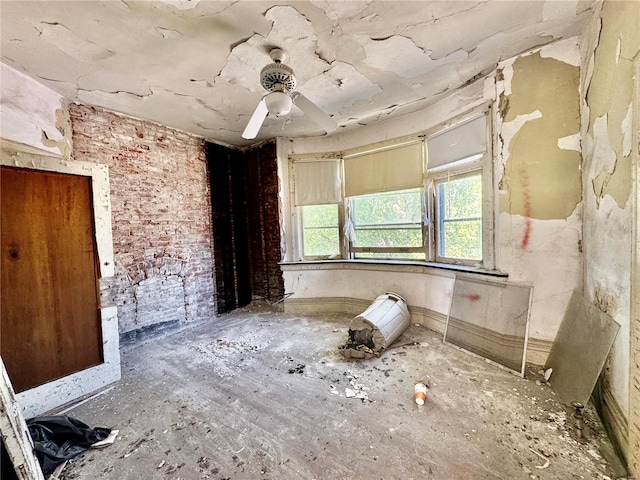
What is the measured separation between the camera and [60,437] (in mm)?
1645

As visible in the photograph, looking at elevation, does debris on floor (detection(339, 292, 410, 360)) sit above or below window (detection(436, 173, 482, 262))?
below

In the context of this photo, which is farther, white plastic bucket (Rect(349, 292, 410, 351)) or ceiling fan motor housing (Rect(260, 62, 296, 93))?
white plastic bucket (Rect(349, 292, 410, 351))

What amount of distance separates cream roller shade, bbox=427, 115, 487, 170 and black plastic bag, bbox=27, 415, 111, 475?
3.96 metres

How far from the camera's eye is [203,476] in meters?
1.41

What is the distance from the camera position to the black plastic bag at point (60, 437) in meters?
1.50

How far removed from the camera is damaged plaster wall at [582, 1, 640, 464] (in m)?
1.39

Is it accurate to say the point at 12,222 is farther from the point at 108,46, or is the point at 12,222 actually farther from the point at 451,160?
the point at 451,160

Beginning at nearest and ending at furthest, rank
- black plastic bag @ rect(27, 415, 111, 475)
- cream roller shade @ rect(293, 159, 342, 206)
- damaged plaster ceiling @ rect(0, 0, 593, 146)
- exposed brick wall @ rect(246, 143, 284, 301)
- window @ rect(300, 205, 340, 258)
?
black plastic bag @ rect(27, 415, 111, 475) < damaged plaster ceiling @ rect(0, 0, 593, 146) < cream roller shade @ rect(293, 159, 342, 206) < window @ rect(300, 205, 340, 258) < exposed brick wall @ rect(246, 143, 284, 301)

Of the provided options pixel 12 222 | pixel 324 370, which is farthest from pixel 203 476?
pixel 12 222

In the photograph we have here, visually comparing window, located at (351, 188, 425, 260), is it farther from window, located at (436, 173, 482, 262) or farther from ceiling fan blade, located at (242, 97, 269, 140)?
ceiling fan blade, located at (242, 97, 269, 140)

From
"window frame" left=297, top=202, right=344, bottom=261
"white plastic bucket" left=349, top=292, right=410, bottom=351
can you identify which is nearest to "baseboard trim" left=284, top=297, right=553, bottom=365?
"white plastic bucket" left=349, top=292, right=410, bottom=351

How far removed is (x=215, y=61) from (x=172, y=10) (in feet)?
1.76

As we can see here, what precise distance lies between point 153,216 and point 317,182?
240 centimetres

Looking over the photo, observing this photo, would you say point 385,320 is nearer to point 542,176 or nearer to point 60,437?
point 542,176
